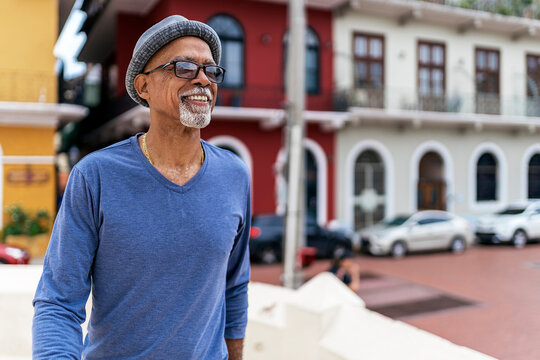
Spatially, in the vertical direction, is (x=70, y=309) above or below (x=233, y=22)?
below

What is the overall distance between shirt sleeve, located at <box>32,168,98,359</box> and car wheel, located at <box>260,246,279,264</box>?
11.0 meters

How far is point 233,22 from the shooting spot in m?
14.4

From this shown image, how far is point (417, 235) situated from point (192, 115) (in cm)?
1333

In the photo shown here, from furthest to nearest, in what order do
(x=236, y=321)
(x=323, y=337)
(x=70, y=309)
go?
1. (x=323, y=337)
2. (x=236, y=321)
3. (x=70, y=309)

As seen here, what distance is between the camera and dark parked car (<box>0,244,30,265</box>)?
8.62 meters

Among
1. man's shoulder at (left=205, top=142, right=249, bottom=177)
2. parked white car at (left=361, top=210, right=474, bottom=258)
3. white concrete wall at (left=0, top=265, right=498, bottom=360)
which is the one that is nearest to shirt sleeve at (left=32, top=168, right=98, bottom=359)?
white concrete wall at (left=0, top=265, right=498, bottom=360)

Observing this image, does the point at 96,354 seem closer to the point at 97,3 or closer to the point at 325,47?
the point at 97,3

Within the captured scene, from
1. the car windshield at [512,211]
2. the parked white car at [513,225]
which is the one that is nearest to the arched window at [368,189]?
the parked white car at [513,225]

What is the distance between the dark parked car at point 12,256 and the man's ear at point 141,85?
8166 mm

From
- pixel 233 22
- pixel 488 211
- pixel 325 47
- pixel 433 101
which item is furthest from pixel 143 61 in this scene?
pixel 488 211

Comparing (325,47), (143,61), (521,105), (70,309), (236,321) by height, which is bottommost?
(236,321)

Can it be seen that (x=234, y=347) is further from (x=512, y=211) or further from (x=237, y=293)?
(x=512, y=211)

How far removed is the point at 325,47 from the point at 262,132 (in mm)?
3325

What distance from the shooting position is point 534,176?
18484 mm
